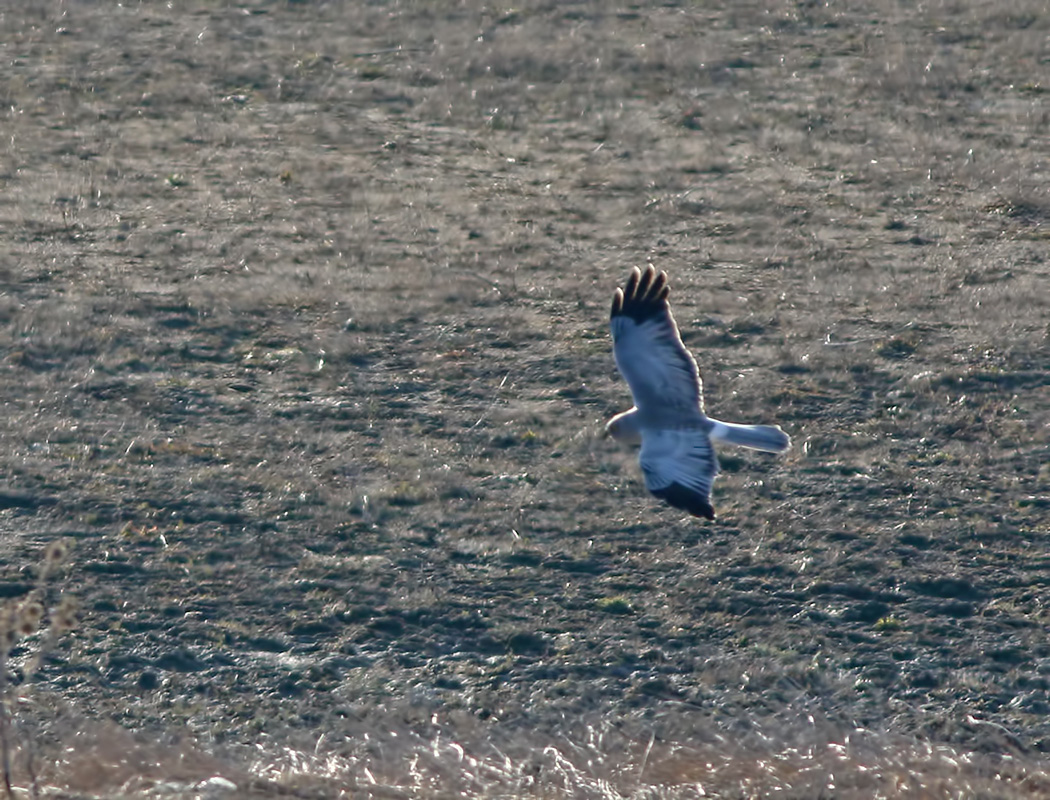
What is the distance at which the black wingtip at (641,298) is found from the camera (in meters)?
6.93

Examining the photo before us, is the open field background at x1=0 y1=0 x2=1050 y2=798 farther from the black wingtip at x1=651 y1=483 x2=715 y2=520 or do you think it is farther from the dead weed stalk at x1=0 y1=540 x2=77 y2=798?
the black wingtip at x1=651 y1=483 x2=715 y2=520

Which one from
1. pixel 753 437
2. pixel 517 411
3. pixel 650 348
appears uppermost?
pixel 650 348

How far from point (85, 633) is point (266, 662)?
0.73 m

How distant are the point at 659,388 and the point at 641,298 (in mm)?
365

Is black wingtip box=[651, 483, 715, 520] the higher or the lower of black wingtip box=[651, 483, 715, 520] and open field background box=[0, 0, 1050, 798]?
the higher

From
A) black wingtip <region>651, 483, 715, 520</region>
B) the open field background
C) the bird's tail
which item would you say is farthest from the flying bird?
the open field background

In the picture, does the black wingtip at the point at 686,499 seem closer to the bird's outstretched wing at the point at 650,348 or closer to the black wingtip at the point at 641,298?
the bird's outstretched wing at the point at 650,348

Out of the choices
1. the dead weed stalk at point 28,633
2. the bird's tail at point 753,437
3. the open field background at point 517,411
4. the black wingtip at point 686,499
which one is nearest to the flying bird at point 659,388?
the bird's tail at point 753,437

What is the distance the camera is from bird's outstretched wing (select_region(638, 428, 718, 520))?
609 centimetres

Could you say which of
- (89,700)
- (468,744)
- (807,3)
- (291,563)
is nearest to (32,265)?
(291,563)

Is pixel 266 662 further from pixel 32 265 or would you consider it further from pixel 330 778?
pixel 32 265

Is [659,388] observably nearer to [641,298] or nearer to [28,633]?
[641,298]

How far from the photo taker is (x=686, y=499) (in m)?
6.05

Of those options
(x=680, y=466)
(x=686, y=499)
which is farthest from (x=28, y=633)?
(x=680, y=466)
